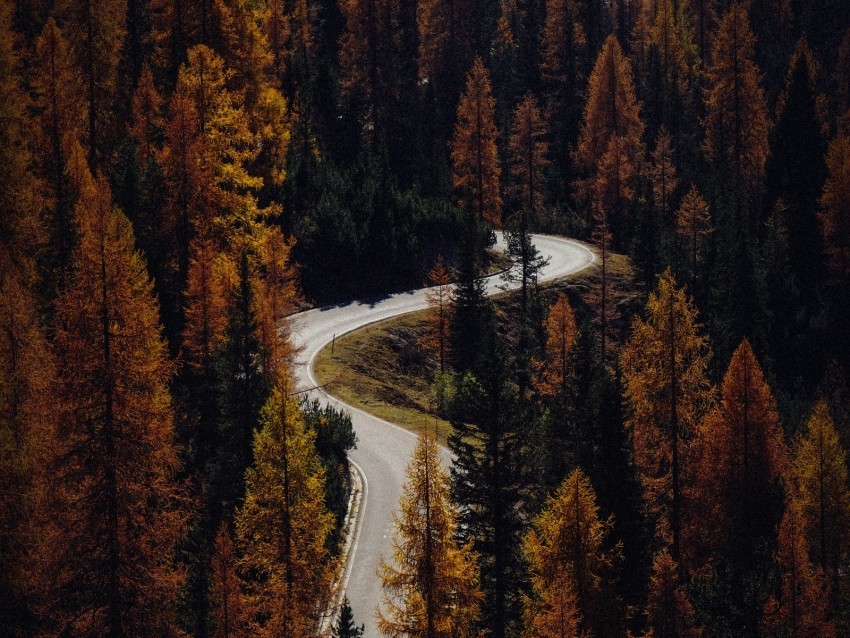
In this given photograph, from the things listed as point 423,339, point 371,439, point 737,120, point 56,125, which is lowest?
point 371,439

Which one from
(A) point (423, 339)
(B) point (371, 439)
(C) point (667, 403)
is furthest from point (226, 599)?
(A) point (423, 339)

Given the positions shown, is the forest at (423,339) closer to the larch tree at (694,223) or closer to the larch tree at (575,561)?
the larch tree at (575,561)

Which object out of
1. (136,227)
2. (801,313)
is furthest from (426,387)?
(801,313)

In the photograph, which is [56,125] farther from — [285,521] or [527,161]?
[527,161]

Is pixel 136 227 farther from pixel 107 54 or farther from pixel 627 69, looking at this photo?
pixel 627 69

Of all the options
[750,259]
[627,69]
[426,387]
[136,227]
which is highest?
[627,69]

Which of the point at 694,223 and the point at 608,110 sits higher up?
the point at 608,110

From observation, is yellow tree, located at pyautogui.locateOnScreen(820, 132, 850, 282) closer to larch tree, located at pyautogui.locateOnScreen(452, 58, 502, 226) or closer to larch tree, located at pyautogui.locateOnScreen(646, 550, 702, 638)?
larch tree, located at pyautogui.locateOnScreen(452, 58, 502, 226)
